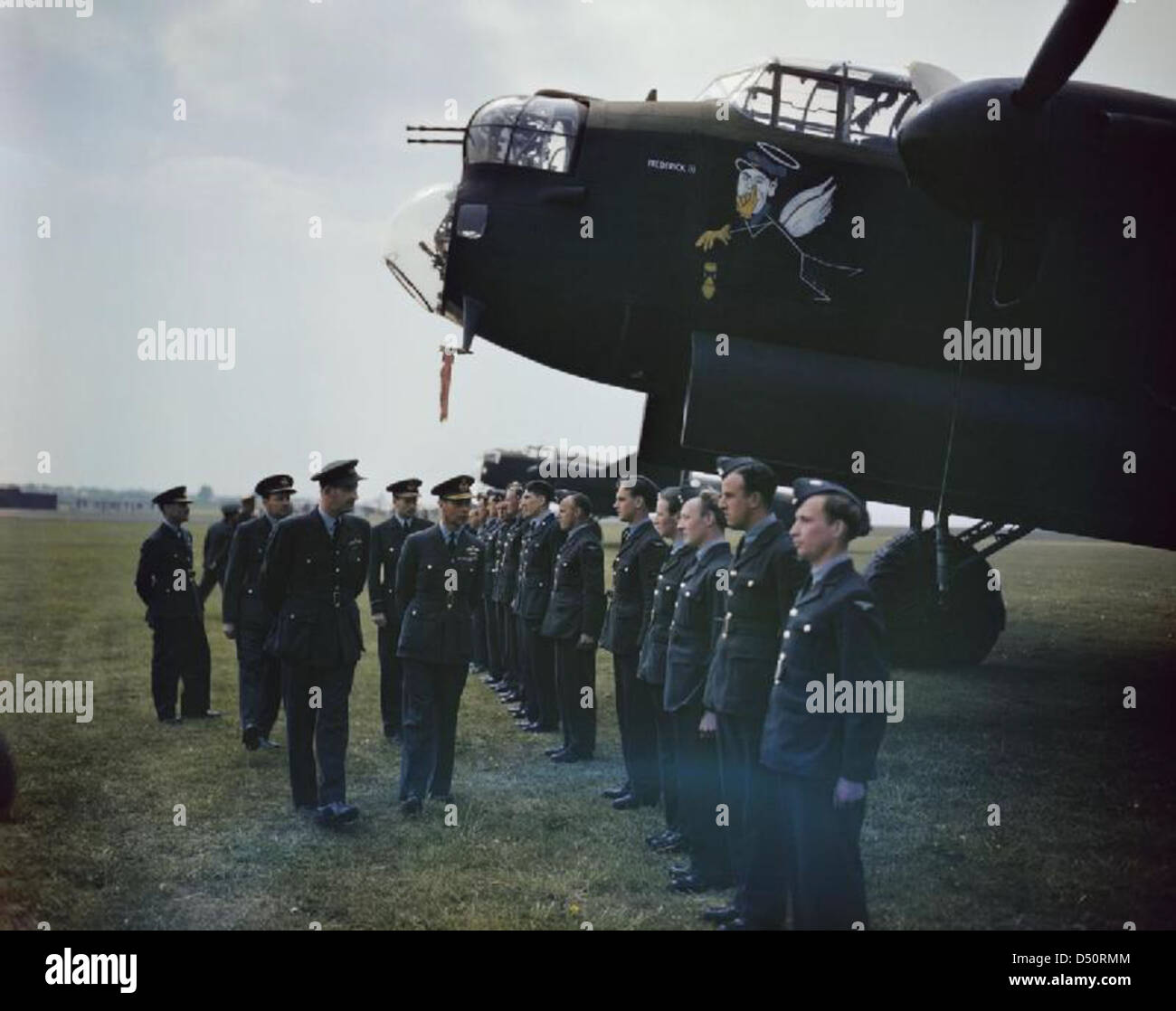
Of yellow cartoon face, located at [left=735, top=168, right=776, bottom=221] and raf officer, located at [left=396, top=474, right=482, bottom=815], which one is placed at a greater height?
yellow cartoon face, located at [left=735, top=168, right=776, bottom=221]

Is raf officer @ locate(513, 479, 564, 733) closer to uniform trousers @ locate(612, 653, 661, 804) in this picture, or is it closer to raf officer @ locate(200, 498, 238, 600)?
uniform trousers @ locate(612, 653, 661, 804)

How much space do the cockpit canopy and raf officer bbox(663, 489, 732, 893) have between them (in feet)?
12.4

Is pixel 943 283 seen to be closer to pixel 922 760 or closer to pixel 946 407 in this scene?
pixel 946 407

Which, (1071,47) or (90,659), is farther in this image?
(90,659)

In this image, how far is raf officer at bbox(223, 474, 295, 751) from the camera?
31.2 feet

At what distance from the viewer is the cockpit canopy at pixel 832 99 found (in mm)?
8719

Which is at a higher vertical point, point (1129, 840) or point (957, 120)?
point (957, 120)

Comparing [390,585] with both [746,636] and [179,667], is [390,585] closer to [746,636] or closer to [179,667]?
[179,667]

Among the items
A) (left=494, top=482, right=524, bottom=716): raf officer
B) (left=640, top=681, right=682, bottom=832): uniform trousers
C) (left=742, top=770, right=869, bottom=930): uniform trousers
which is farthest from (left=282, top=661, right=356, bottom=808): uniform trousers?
(left=494, top=482, right=524, bottom=716): raf officer

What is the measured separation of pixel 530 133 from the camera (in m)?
8.66

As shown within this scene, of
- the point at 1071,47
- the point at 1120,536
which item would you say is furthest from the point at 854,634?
the point at 1120,536
